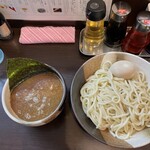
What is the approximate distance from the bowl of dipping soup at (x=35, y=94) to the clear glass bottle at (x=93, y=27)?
20 cm

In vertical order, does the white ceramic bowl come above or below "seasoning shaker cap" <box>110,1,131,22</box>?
below

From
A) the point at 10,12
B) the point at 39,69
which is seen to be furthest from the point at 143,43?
the point at 10,12

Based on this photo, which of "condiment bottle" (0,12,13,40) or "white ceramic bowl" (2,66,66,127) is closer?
"white ceramic bowl" (2,66,66,127)

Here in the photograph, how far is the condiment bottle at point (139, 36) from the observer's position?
2.05 ft

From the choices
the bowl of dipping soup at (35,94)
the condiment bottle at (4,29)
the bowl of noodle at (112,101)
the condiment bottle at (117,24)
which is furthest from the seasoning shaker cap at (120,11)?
the condiment bottle at (4,29)

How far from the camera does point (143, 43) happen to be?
2.36 feet

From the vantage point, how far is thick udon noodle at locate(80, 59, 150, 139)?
636 mm

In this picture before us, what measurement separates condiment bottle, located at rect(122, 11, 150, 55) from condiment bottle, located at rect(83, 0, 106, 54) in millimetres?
107

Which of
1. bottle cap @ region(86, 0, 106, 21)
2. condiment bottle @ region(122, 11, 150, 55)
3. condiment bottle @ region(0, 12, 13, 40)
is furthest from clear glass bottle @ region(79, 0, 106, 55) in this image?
condiment bottle @ region(0, 12, 13, 40)

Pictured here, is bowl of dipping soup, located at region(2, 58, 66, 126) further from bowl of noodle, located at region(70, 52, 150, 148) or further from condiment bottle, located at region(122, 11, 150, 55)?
condiment bottle, located at region(122, 11, 150, 55)

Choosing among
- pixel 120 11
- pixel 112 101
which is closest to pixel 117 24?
pixel 120 11

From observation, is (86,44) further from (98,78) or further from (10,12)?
(10,12)

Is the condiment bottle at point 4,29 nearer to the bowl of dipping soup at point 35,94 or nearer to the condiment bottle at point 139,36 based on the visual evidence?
the bowl of dipping soup at point 35,94

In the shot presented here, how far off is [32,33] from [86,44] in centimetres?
24
